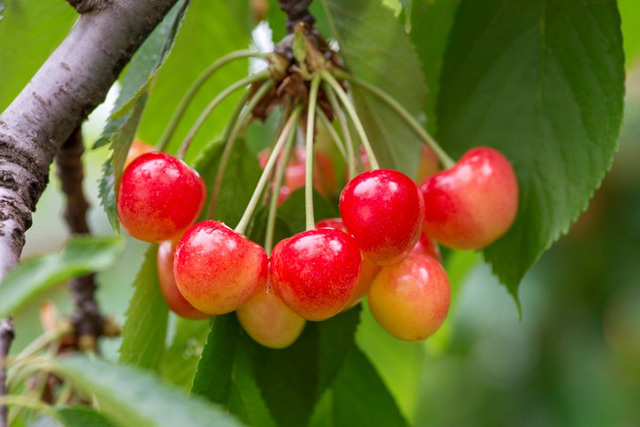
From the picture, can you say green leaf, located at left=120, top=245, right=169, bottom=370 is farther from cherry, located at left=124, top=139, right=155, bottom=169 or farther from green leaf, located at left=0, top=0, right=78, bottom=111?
green leaf, located at left=0, top=0, right=78, bottom=111

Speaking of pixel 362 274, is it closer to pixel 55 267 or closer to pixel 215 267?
pixel 215 267

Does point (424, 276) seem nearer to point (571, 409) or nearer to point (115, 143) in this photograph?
point (115, 143)

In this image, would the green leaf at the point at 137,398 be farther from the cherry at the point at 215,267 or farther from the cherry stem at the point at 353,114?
the cherry stem at the point at 353,114


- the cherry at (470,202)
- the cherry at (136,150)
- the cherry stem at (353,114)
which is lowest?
the cherry at (470,202)

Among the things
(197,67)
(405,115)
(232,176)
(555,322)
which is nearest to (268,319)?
(232,176)

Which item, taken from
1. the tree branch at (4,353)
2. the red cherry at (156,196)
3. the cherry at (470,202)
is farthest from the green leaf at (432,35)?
the tree branch at (4,353)

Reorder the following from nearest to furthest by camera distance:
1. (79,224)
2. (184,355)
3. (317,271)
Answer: (317,271) < (184,355) < (79,224)
